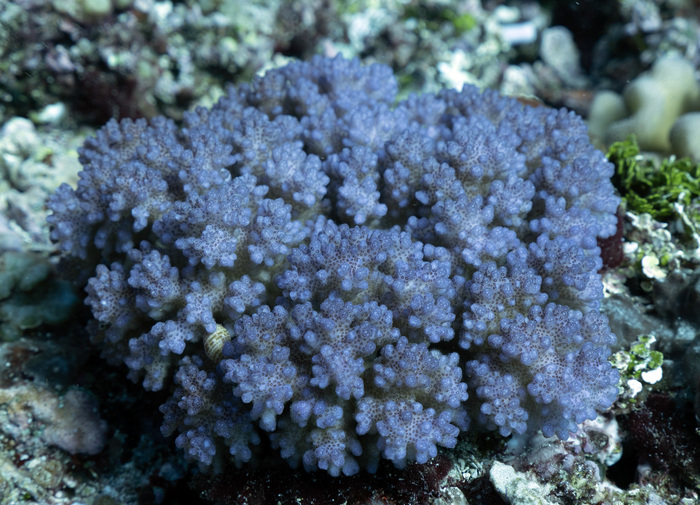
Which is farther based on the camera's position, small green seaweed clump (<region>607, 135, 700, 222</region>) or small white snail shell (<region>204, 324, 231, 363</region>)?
small green seaweed clump (<region>607, 135, 700, 222</region>)

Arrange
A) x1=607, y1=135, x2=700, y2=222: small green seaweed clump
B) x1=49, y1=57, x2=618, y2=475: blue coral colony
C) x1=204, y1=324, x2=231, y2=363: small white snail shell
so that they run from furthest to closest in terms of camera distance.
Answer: x1=607, y1=135, x2=700, y2=222: small green seaweed clump, x1=204, y1=324, x2=231, y2=363: small white snail shell, x1=49, y1=57, x2=618, y2=475: blue coral colony

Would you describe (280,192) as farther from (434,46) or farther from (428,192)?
(434,46)

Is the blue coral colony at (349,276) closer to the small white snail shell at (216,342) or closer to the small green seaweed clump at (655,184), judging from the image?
the small white snail shell at (216,342)

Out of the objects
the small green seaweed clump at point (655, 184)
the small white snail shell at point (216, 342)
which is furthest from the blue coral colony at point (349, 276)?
the small green seaweed clump at point (655, 184)

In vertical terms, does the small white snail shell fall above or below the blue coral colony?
below

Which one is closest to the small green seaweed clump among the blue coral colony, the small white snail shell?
the blue coral colony

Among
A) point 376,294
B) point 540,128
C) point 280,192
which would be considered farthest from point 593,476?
point 280,192

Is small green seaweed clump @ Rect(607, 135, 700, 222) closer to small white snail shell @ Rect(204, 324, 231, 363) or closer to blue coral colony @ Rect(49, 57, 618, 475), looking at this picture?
blue coral colony @ Rect(49, 57, 618, 475)
